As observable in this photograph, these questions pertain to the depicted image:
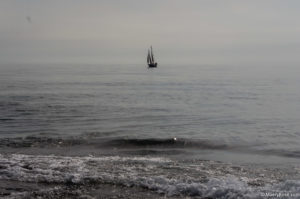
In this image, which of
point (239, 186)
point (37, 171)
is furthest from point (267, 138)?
point (37, 171)

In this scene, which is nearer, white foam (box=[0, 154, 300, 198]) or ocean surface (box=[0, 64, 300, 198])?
white foam (box=[0, 154, 300, 198])

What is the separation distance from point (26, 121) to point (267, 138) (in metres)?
14.1

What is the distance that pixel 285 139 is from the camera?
21.1 m

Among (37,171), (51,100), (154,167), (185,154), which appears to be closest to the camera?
(37,171)

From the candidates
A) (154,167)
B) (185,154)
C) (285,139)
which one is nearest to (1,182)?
(154,167)

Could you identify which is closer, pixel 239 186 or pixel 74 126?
pixel 239 186

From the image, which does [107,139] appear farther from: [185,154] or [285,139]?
[285,139]

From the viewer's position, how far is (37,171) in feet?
43.4

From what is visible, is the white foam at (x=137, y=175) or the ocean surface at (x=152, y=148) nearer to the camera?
the white foam at (x=137, y=175)

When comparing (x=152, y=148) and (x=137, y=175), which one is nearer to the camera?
(x=137, y=175)

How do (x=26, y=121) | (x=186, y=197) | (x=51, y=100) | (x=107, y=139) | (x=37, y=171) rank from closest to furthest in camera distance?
(x=186, y=197) < (x=37, y=171) < (x=107, y=139) < (x=26, y=121) < (x=51, y=100)

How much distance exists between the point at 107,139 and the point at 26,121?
793cm

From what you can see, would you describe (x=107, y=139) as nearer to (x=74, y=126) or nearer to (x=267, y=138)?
(x=74, y=126)

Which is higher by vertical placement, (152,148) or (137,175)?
(137,175)
